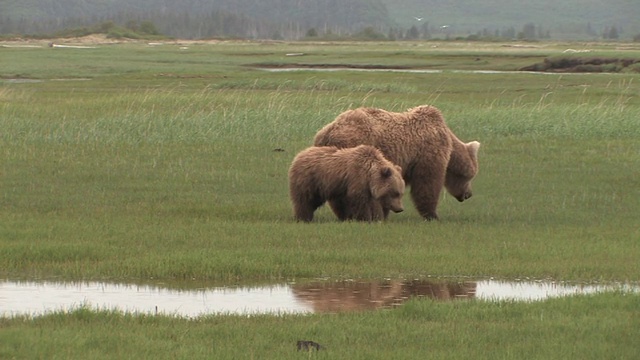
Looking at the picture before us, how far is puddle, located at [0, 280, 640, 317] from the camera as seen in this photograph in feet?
37.3

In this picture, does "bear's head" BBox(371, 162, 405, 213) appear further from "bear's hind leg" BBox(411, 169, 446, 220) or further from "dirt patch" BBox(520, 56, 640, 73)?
"dirt patch" BBox(520, 56, 640, 73)

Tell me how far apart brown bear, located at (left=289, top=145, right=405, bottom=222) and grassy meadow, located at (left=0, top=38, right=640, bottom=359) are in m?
0.39

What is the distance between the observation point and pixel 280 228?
15891mm

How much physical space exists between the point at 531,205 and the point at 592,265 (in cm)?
500

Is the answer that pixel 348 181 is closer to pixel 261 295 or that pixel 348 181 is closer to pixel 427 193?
pixel 427 193

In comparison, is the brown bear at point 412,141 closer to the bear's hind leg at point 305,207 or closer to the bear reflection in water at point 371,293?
the bear's hind leg at point 305,207

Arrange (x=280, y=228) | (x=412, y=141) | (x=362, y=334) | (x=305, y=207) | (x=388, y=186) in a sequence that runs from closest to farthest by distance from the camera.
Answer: (x=362, y=334) < (x=280, y=228) < (x=388, y=186) < (x=305, y=207) < (x=412, y=141)

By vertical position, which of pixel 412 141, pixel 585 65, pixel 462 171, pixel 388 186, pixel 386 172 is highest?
pixel 412 141

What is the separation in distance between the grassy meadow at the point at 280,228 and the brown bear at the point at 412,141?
588 mm

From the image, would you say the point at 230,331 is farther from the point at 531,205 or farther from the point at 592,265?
the point at 531,205

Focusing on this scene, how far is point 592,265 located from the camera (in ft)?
45.2

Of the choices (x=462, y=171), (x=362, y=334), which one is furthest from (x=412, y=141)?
(x=362, y=334)

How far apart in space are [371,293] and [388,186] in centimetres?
400

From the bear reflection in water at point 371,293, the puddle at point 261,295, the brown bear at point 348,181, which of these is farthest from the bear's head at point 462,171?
the bear reflection in water at point 371,293
